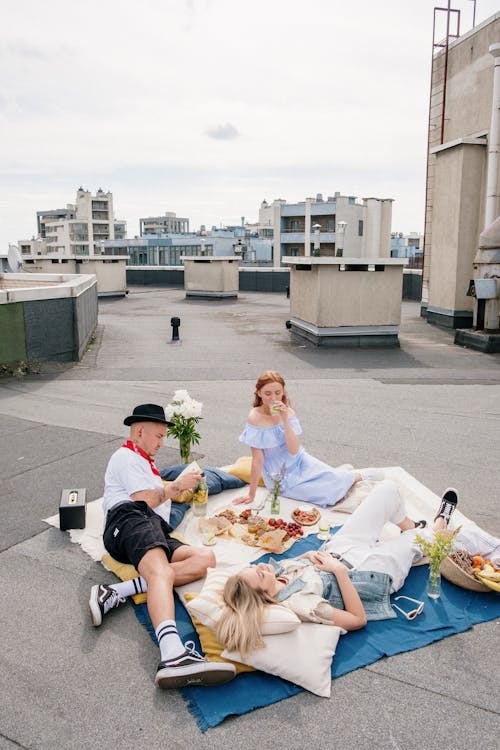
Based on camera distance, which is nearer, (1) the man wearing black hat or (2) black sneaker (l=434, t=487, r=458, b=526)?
(1) the man wearing black hat

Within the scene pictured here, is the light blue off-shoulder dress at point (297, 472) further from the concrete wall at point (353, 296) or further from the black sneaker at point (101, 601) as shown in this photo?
the concrete wall at point (353, 296)

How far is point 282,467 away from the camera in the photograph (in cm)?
746

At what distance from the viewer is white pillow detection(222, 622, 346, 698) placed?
177 inches

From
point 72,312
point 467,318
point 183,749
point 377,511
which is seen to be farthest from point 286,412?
point 467,318

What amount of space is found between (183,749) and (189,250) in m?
106

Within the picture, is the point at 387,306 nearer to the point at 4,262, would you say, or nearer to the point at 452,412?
the point at 452,412

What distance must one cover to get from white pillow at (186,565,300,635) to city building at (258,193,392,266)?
82784 mm

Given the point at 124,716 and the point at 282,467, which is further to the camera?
the point at 282,467

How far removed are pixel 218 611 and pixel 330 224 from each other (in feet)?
303

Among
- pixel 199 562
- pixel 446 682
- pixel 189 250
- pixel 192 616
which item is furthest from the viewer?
pixel 189 250

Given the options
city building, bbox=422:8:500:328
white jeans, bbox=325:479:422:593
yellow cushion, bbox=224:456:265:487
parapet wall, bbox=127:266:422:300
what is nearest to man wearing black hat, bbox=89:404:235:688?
white jeans, bbox=325:479:422:593

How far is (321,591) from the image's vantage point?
5098 mm

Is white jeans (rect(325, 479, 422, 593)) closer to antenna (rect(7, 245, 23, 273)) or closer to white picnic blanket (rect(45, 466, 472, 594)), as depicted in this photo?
white picnic blanket (rect(45, 466, 472, 594))

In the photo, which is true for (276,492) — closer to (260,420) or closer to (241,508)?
(241,508)
